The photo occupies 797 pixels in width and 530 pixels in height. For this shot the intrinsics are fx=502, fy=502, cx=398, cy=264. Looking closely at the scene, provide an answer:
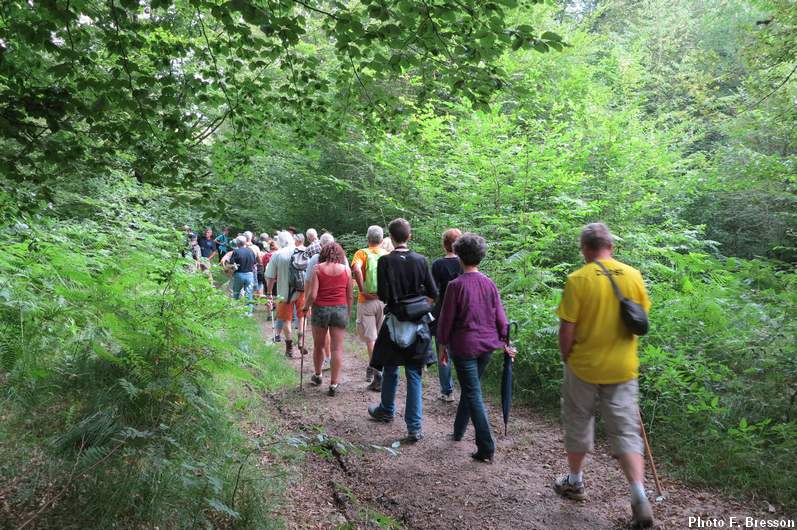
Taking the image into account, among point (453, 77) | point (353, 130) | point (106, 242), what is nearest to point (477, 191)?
point (353, 130)

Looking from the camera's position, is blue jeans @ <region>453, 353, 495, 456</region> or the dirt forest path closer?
the dirt forest path

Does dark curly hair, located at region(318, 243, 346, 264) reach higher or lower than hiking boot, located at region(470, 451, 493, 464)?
higher

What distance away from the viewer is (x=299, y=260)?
27.9ft

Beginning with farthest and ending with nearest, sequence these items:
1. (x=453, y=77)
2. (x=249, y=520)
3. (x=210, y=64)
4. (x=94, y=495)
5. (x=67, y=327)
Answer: (x=210, y=64)
(x=67, y=327)
(x=453, y=77)
(x=249, y=520)
(x=94, y=495)

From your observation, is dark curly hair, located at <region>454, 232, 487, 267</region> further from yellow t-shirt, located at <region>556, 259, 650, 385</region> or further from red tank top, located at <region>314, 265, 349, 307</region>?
red tank top, located at <region>314, 265, 349, 307</region>

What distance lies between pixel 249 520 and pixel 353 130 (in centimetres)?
1155

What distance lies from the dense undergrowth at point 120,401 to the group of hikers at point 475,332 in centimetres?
130

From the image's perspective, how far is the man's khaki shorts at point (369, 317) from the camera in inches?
299

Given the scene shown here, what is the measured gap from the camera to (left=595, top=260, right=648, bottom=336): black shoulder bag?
362cm

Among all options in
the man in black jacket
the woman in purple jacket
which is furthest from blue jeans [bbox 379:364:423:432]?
the woman in purple jacket

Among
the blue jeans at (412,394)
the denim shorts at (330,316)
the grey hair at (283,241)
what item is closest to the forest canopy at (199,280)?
the denim shorts at (330,316)

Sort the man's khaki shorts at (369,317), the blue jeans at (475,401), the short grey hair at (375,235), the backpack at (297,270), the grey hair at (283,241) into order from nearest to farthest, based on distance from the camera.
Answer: the blue jeans at (475,401) < the short grey hair at (375,235) < the man's khaki shorts at (369,317) < the backpack at (297,270) < the grey hair at (283,241)

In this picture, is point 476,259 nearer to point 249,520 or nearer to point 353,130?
point 249,520

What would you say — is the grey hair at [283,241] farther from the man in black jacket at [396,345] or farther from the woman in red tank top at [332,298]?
the man in black jacket at [396,345]
